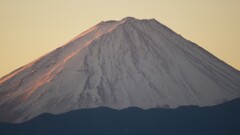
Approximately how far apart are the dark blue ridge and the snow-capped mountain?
1.69m

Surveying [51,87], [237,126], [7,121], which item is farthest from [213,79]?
[7,121]

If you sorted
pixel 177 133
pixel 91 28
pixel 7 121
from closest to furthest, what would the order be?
pixel 177 133 → pixel 7 121 → pixel 91 28

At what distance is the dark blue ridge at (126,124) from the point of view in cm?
7444

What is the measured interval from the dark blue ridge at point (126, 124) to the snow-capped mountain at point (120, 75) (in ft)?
5.55

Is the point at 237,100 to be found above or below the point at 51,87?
below

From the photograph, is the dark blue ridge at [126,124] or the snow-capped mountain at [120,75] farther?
the snow-capped mountain at [120,75]

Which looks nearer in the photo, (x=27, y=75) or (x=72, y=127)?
(x=72, y=127)

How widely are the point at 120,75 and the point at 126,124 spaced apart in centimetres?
1330

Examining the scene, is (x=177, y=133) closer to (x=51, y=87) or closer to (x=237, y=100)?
(x=237, y=100)

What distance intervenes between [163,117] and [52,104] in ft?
55.1

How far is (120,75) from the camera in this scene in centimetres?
8681

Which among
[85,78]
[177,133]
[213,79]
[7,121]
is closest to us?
[177,133]

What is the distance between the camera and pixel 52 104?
80.1 metres

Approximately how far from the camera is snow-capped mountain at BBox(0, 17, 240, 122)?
266ft
